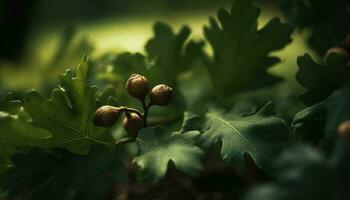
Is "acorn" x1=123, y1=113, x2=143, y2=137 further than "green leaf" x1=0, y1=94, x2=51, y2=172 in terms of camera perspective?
Yes

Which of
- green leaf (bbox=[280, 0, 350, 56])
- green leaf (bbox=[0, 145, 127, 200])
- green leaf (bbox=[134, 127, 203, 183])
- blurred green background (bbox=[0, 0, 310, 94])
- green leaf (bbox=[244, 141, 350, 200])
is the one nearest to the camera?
green leaf (bbox=[244, 141, 350, 200])

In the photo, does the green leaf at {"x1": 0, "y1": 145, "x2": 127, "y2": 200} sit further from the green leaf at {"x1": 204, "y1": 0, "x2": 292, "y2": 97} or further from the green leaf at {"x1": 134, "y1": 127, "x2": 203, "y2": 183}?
the green leaf at {"x1": 204, "y1": 0, "x2": 292, "y2": 97}

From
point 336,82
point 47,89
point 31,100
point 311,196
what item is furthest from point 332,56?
point 47,89

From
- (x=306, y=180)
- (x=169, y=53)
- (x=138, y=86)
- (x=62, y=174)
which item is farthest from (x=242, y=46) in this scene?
(x=306, y=180)

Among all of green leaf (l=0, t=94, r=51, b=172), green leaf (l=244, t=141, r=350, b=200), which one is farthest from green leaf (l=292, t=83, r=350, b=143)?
green leaf (l=0, t=94, r=51, b=172)

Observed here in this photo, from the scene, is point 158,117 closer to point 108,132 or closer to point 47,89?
point 108,132

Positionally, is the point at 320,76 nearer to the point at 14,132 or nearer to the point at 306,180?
the point at 306,180

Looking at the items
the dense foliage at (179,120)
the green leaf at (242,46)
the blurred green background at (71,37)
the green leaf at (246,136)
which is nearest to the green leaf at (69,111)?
the dense foliage at (179,120)

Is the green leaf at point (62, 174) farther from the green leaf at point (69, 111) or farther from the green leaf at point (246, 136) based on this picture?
the green leaf at point (246, 136)
